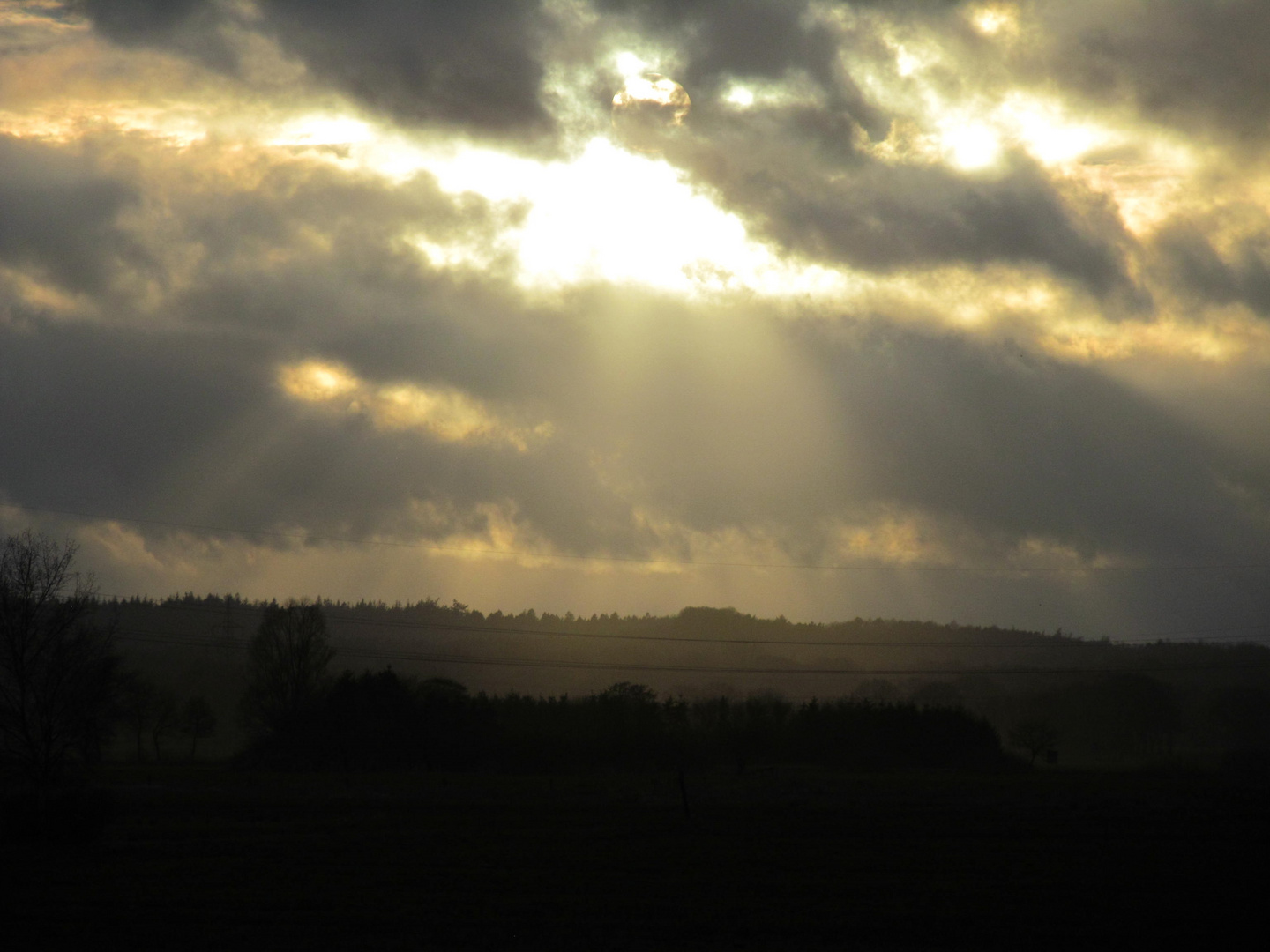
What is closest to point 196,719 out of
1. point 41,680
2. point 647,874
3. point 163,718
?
point 163,718

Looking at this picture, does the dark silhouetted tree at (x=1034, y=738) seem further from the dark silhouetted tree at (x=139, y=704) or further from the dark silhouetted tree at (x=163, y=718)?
the dark silhouetted tree at (x=163, y=718)

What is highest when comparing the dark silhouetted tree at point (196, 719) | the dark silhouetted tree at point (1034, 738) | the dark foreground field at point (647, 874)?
the dark foreground field at point (647, 874)

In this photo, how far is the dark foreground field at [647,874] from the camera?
21.7m

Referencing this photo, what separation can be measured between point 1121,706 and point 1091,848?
107405 millimetres

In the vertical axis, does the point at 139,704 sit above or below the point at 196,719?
above

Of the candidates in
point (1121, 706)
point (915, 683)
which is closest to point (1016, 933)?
point (1121, 706)

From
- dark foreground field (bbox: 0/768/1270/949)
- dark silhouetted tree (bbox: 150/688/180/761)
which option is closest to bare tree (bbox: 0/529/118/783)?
dark foreground field (bbox: 0/768/1270/949)

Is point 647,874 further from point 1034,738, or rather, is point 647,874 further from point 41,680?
point 1034,738

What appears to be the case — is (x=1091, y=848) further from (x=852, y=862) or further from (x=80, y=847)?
(x=80, y=847)

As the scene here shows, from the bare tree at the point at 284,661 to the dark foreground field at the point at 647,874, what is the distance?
53.4 meters

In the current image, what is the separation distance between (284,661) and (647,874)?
88882 millimetres

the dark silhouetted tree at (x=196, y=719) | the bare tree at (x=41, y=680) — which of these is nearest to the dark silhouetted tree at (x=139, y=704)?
the dark silhouetted tree at (x=196, y=719)

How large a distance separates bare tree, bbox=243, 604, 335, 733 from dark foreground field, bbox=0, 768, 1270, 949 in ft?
175

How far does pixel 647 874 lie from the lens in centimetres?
2917
